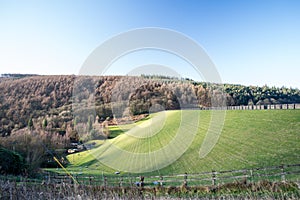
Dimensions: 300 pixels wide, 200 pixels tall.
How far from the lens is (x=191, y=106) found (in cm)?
2634

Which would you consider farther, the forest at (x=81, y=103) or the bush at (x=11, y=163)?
the bush at (x=11, y=163)

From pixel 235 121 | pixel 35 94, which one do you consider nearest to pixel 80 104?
pixel 235 121

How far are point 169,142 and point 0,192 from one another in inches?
968

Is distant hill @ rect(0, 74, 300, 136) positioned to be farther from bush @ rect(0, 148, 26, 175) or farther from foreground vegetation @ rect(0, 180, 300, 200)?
foreground vegetation @ rect(0, 180, 300, 200)

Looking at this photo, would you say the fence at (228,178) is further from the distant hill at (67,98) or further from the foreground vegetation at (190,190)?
the distant hill at (67,98)

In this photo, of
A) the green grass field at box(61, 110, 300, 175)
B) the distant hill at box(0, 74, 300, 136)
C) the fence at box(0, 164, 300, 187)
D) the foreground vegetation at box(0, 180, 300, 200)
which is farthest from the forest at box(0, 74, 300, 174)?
the foreground vegetation at box(0, 180, 300, 200)

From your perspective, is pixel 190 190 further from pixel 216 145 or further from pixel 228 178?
pixel 216 145

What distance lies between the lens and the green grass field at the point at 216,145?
21922 millimetres

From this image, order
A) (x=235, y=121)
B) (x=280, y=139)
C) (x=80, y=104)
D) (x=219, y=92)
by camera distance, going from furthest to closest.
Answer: (x=219, y=92) < (x=235, y=121) < (x=280, y=139) < (x=80, y=104)

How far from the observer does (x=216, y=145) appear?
1091 inches

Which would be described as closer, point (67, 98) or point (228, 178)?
point (228, 178)

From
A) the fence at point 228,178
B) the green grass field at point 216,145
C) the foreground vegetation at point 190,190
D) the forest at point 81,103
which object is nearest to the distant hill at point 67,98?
the forest at point 81,103

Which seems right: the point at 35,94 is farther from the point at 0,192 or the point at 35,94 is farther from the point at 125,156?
the point at 0,192

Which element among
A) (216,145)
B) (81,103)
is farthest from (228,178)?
(81,103)
